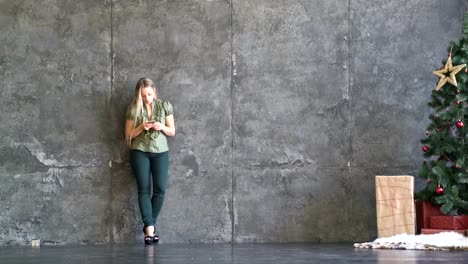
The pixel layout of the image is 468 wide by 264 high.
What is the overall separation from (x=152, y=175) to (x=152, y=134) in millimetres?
431

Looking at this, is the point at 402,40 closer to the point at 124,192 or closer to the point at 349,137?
the point at 349,137

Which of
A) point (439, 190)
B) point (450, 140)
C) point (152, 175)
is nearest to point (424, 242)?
point (439, 190)

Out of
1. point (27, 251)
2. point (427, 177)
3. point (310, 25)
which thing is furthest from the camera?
point (310, 25)

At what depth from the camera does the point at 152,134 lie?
328 inches

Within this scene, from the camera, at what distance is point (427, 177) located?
8078 mm

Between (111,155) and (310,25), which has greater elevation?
(310,25)

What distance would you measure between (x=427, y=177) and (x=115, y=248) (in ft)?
10.3

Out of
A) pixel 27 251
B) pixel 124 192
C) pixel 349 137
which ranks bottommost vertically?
pixel 27 251

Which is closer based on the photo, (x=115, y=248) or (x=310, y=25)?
(x=115, y=248)

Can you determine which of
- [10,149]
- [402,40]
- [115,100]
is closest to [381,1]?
[402,40]

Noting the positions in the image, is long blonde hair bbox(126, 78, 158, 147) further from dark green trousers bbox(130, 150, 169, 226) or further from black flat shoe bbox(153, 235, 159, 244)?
black flat shoe bbox(153, 235, 159, 244)

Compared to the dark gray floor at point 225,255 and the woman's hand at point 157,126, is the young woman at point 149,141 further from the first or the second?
the dark gray floor at point 225,255

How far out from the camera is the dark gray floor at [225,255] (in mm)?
5855

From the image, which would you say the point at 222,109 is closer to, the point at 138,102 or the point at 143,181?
the point at 138,102
